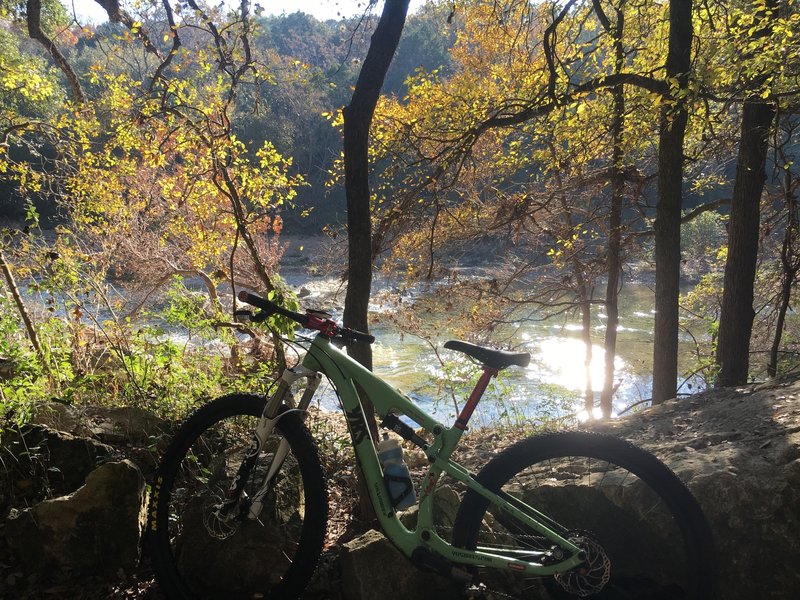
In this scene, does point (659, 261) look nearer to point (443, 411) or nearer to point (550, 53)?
point (550, 53)

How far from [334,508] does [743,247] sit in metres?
5.59

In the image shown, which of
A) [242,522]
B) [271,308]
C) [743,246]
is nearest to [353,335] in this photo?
[271,308]

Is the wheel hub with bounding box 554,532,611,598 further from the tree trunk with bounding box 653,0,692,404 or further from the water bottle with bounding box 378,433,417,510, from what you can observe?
the tree trunk with bounding box 653,0,692,404

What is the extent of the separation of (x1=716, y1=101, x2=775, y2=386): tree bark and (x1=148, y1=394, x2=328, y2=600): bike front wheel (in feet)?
19.6

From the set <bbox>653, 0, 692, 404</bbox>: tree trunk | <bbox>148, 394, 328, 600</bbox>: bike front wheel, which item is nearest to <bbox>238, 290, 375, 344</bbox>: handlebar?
<bbox>148, 394, 328, 600</bbox>: bike front wheel

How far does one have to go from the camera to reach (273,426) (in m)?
2.24

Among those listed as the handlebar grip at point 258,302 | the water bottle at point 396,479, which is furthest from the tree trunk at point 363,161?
the handlebar grip at point 258,302

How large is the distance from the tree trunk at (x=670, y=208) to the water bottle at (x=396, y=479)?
466cm

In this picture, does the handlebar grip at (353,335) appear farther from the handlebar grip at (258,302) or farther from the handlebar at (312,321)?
the handlebar grip at (258,302)

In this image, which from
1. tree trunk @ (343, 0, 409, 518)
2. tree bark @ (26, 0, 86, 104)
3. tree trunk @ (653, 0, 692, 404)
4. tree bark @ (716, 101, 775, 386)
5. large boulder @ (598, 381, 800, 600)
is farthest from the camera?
tree bark @ (26, 0, 86, 104)

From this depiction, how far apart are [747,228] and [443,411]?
724 centimetres

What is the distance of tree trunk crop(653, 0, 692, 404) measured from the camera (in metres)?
5.45

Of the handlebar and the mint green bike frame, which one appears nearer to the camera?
the mint green bike frame

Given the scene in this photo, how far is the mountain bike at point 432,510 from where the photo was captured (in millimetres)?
2025
